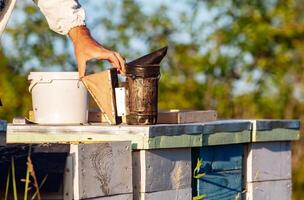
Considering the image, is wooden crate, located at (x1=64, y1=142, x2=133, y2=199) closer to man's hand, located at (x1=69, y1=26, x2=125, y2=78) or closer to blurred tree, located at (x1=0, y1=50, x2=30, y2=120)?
man's hand, located at (x1=69, y1=26, x2=125, y2=78)

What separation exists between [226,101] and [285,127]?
19.5 ft

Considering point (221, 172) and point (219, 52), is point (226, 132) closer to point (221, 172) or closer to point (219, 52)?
point (221, 172)

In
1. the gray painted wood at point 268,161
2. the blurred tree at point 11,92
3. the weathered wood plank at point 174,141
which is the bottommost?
the gray painted wood at point 268,161

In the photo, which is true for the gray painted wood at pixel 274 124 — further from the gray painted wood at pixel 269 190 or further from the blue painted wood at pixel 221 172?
the gray painted wood at pixel 269 190

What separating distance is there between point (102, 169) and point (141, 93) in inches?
20.1

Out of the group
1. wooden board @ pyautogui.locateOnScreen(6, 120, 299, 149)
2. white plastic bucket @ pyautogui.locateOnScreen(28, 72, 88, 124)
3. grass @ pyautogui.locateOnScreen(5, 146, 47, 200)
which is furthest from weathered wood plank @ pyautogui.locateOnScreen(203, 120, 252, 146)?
grass @ pyautogui.locateOnScreen(5, 146, 47, 200)

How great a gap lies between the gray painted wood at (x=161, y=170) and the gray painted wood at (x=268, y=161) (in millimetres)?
535

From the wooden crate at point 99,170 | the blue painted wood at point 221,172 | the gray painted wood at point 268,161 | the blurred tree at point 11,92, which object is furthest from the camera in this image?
the blurred tree at point 11,92

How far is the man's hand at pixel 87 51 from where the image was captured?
15.9 ft

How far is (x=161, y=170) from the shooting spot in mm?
4754

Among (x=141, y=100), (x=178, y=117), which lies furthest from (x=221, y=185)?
(x=141, y=100)

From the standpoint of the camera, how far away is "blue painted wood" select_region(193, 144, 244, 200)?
16.6ft

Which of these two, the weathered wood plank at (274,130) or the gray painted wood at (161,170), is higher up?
the weathered wood plank at (274,130)

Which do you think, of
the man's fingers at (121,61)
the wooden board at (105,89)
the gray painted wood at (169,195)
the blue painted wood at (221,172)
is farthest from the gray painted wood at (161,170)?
the man's fingers at (121,61)
